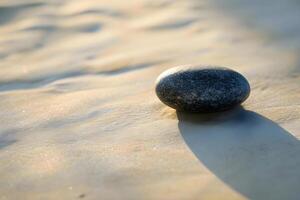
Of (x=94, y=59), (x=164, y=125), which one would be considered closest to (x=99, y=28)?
(x=94, y=59)

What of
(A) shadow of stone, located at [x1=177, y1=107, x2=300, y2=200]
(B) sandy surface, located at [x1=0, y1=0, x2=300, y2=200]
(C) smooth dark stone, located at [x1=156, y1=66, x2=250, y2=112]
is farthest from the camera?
(C) smooth dark stone, located at [x1=156, y1=66, x2=250, y2=112]

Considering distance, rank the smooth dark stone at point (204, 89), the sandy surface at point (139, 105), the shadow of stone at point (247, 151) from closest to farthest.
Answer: the shadow of stone at point (247, 151), the sandy surface at point (139, 105), the smooth dark stone at point (204, 89)

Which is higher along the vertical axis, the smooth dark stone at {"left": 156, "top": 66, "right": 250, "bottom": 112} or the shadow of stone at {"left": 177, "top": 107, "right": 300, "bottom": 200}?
the smooth dark stone at {"left": 156, "top": 66, "right": 250, "bottom": 112}

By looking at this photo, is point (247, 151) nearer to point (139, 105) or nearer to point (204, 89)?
point (204, 89)

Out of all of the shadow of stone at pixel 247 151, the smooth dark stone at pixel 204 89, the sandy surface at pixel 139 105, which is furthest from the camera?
the smooth dark stone at pixel 204 89

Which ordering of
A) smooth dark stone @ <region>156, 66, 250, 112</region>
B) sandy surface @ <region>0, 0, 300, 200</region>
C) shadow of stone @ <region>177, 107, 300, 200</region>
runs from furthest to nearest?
smooth dark stone @ <region>156, 66, 250, 112</region>, sandy surface @ <region>0, 0, 300, 200</region>, shadow of stone @ <region>177, 107, 300, 200</region>

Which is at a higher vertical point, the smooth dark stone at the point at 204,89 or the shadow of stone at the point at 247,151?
the smooth dark stone at the point at 204,89

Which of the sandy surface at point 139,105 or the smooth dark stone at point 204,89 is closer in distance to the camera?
the sandy surface at point 139,105
